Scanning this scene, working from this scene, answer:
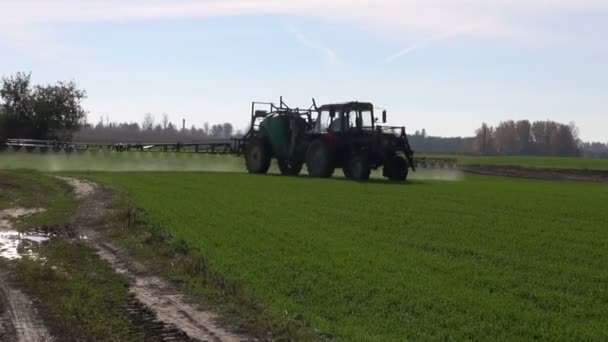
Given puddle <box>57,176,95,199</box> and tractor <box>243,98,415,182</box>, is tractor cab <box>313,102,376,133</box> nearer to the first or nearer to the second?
tractor <box>243,98,415,182</box>

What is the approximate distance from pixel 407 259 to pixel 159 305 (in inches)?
144

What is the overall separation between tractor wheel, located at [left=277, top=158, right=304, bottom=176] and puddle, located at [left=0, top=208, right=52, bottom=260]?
16.8m

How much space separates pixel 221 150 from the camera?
44.0 m

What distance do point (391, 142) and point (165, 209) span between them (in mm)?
13679

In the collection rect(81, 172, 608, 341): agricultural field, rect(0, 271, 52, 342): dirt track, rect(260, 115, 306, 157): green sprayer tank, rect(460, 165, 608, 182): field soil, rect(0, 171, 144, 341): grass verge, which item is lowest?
rect(460, 165, 608, 182): field soil

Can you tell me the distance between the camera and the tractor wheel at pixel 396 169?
101ft

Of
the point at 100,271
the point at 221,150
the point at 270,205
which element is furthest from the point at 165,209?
the point at 221,150

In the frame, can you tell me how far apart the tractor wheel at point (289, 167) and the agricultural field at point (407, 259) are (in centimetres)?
1254

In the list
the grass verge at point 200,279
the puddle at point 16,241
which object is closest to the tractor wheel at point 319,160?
the puddle at point 16,241

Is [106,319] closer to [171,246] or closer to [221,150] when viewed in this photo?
[171,246]

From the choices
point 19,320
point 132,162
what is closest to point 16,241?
point 19,320

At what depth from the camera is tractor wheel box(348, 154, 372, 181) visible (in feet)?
98.0

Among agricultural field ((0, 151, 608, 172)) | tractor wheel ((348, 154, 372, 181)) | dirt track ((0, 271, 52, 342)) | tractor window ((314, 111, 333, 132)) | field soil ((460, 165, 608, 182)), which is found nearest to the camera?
dirt track ((0, 271, 52, 342))

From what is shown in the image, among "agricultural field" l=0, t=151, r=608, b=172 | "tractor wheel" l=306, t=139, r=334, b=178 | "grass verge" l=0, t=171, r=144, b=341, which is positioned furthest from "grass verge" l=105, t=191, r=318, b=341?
"agricultural field" l=0, t=151, r=608, b=172
